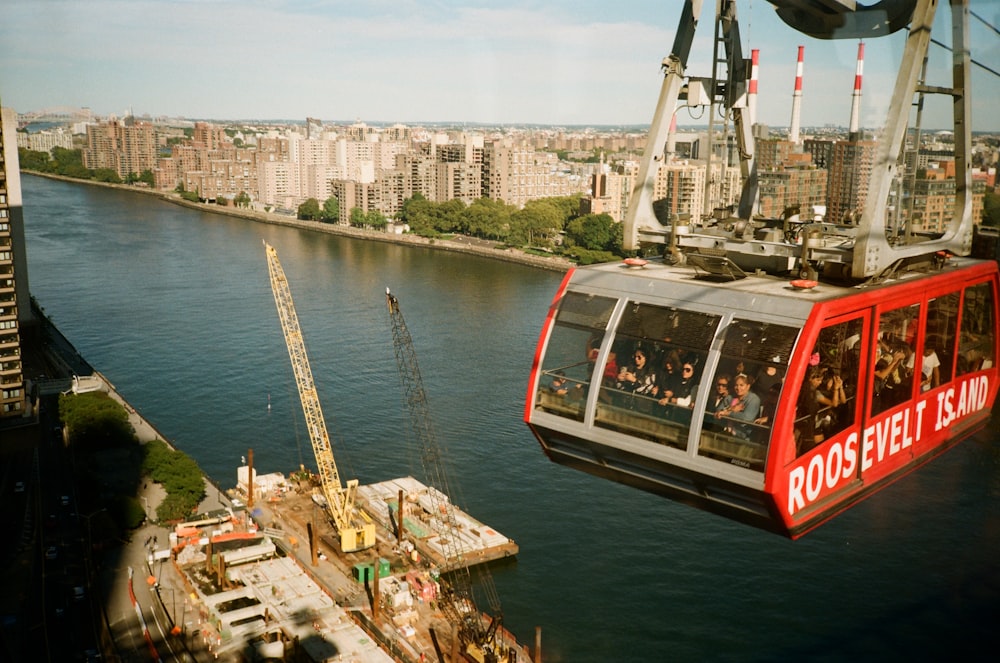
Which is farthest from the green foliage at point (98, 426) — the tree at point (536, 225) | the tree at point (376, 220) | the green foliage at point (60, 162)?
the green foliage at point (60, 162)

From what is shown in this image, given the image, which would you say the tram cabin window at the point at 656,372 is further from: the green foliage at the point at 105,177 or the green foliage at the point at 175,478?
the green foliage at the point at 105,177

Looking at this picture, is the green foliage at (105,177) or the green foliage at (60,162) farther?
the green foliage at (105,177)

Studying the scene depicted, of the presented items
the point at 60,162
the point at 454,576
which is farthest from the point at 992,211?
the point at 60,162

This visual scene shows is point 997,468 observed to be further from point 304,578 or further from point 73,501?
point 73,501

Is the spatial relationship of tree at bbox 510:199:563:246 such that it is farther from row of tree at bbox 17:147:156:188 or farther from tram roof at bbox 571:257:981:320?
tram roof at bbox 571:257:981:320

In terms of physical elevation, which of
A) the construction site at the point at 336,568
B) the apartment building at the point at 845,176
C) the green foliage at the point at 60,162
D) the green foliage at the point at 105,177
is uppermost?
the apartment building at the point at 845,176

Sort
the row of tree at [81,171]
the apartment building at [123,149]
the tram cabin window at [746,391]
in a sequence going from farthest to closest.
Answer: the row of tree at [81,171] → the apartment building at [123,149] → the tram cabin window at [746,391]
